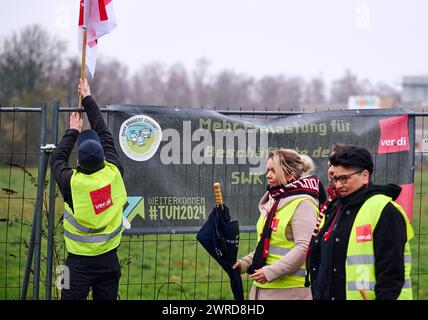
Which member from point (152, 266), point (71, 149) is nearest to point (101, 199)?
point (71, 149)

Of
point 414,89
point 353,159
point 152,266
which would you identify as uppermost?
point 414,89

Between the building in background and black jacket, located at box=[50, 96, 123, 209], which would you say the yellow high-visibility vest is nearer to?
black jacket, located at box=[50, 96, 123, 209]

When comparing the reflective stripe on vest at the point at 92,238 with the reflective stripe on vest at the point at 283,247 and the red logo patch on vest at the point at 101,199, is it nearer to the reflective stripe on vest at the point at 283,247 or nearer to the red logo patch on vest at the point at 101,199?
the red logo patch on vest at the point at 101,199

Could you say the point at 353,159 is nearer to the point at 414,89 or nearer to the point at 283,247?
the point at 283,247

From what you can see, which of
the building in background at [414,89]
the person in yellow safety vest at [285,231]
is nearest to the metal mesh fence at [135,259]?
the person in yellow safety vest at [285,231]

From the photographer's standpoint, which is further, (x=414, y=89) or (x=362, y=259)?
(x=414, y=89)

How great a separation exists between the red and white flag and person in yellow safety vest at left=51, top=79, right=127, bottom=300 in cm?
84

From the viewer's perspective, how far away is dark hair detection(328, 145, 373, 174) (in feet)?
16.9

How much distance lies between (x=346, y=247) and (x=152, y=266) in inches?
249

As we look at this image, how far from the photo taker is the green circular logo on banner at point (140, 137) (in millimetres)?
7594

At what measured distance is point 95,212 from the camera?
648 centimetres

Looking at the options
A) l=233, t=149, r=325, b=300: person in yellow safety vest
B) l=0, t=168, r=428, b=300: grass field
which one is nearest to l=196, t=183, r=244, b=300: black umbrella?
l=233, t=149, r=325, b=300: person in yellow safety vest
